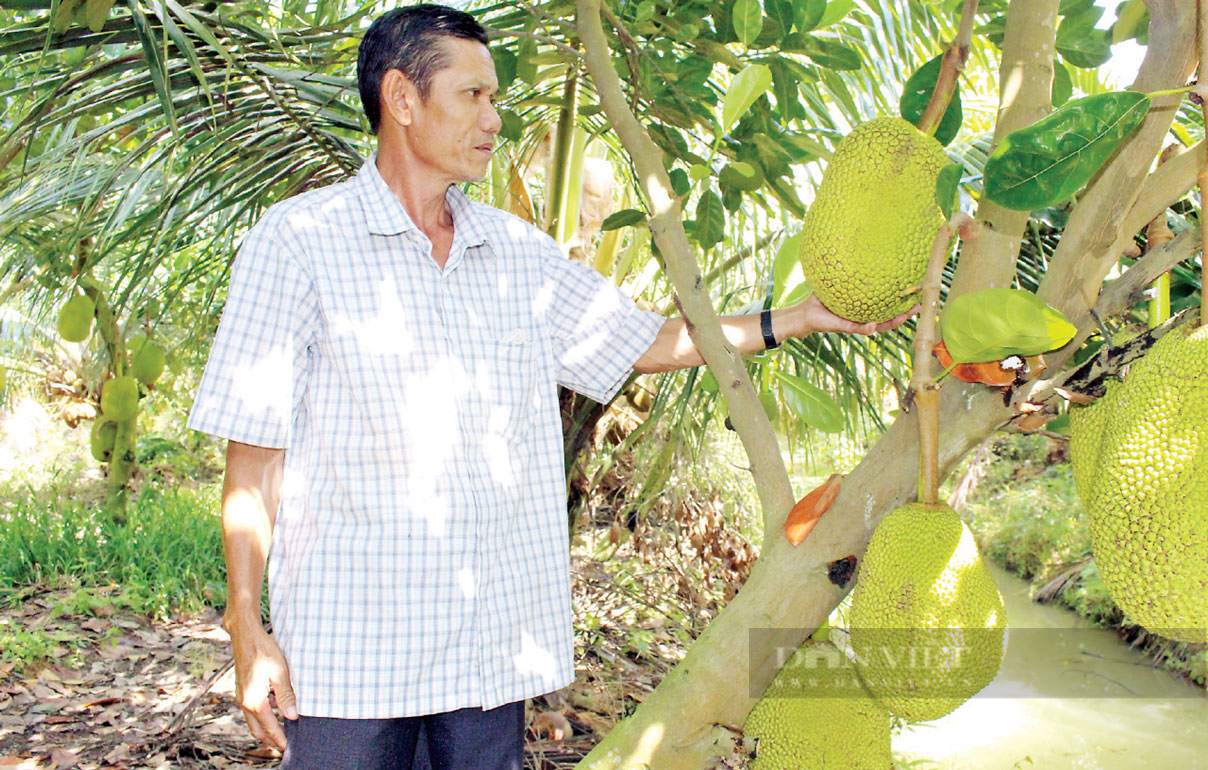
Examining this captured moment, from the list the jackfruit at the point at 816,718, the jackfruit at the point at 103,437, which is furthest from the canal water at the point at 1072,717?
the jackfruit at the point at 103,437

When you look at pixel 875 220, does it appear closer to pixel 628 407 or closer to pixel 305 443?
pixel 305 443

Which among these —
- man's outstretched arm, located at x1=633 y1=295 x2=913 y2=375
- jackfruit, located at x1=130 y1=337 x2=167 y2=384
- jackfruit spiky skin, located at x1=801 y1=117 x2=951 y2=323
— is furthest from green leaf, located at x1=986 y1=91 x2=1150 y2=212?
jackfruit, located at x1=130 y1=337 x2=167 y2=384

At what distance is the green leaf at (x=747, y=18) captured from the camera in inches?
38.9

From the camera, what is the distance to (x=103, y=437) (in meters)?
3.93

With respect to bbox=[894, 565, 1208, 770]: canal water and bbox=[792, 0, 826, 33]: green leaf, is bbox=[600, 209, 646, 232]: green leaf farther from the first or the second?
bbox=[894, 565, 1208, 770]: canal water

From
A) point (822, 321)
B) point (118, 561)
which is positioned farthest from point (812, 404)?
point (118, 561)

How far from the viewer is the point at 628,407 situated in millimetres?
3715

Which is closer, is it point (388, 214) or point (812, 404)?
point (812, 404)

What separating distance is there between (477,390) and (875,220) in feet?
1.70

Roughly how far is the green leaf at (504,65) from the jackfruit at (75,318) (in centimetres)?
232

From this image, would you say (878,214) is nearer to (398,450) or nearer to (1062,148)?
(1062,148)

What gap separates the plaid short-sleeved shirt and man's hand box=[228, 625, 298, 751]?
0.02m

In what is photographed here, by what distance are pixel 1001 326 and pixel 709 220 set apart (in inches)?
25.7

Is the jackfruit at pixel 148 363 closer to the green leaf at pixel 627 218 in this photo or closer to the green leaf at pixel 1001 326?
the green leaf at pixel 627 218
